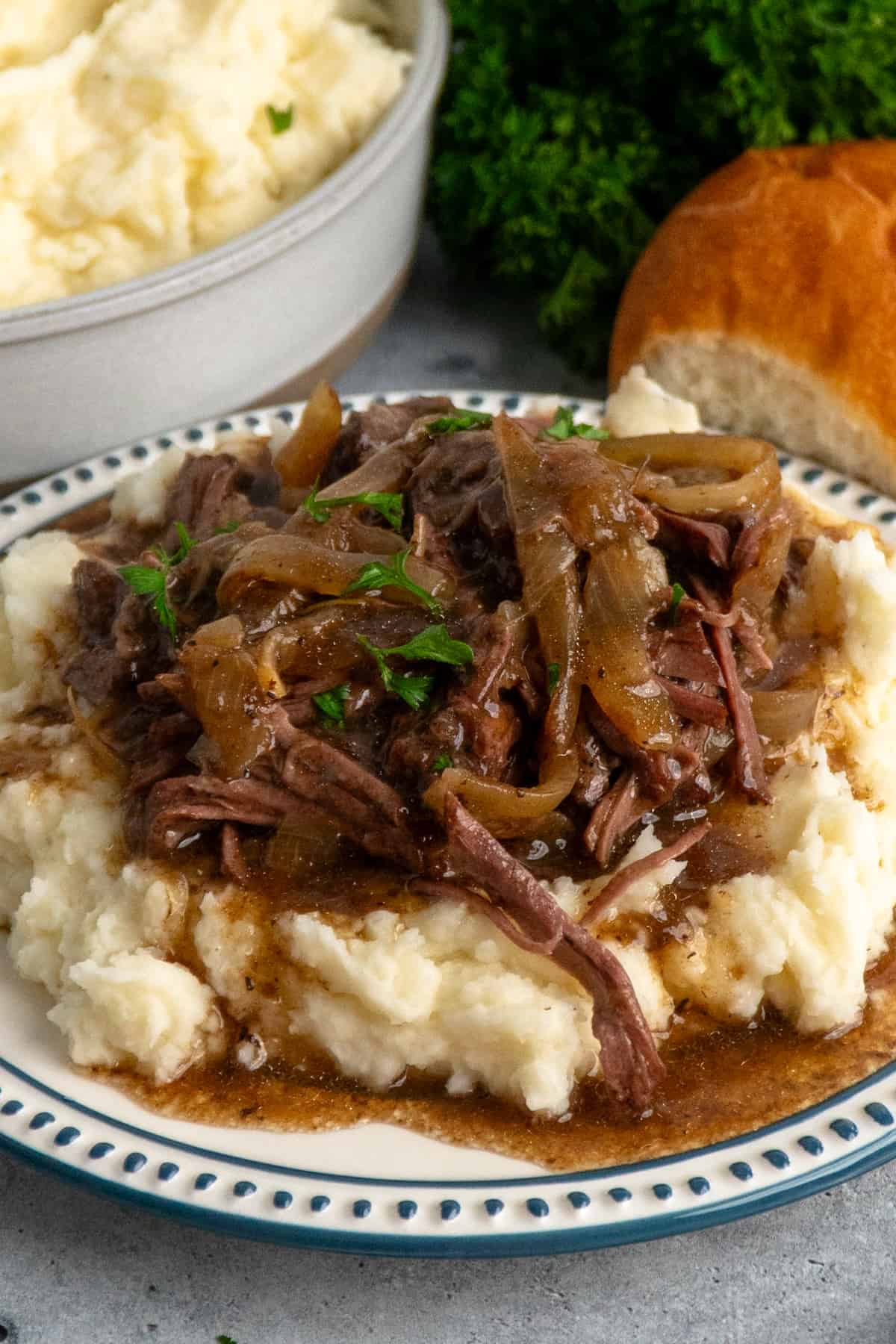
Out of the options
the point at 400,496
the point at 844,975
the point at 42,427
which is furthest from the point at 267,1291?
the point at 42,427

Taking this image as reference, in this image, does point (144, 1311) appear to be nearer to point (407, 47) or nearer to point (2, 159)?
point (2, 159)

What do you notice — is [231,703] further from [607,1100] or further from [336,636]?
[607,1100]

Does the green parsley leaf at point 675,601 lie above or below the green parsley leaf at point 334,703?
above

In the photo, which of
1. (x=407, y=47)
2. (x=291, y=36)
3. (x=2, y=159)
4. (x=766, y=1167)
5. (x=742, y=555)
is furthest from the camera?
(x=407, y=47)

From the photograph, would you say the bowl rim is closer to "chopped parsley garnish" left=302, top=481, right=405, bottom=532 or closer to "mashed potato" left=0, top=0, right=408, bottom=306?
"mashed potato" left=0, top=0, right=408, bottom=306

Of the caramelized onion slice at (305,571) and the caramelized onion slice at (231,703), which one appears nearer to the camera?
the caramelized onion slice at (231,703)

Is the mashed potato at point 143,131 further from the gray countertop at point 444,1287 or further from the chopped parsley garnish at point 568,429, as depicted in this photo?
the gray countertop at point 444,1287

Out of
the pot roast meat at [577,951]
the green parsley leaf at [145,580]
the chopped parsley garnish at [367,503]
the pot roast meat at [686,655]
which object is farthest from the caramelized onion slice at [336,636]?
the pot roast meat at [686,655]
